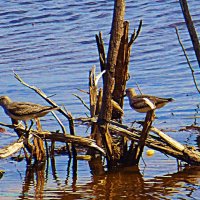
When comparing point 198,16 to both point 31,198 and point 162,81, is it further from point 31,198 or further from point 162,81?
point 31,198

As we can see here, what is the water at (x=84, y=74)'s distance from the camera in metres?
8.12

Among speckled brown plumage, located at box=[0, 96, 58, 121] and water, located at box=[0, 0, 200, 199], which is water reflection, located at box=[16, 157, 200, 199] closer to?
water, located at box=[0, 0, 200, 199]

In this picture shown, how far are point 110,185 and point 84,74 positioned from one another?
5.75 meters

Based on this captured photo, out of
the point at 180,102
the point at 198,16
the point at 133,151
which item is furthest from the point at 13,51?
the point at 133,151

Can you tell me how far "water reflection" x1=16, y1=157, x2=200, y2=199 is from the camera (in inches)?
307

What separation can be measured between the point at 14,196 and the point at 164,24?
10988 mm

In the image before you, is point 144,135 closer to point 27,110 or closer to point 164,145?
point 164,145

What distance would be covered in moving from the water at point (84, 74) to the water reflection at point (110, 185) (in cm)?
1

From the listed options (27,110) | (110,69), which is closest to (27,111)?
(27,110)

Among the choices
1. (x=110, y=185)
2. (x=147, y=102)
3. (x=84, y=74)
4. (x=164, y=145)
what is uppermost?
(x=84, y=74)

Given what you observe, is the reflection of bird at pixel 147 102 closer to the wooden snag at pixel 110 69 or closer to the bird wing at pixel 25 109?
the wooden snag at pixel 110 69

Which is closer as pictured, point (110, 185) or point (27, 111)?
point (110, 185)

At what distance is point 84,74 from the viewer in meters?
13.8

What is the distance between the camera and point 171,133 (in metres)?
10.1
